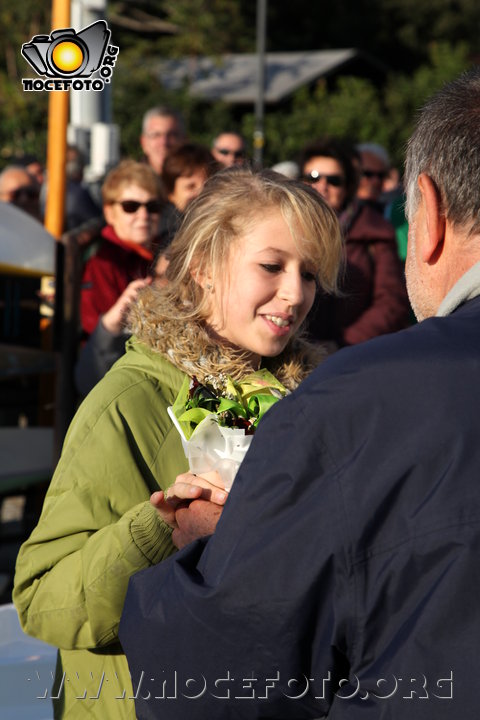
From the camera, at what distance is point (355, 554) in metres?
1.37

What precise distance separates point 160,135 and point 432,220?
582cm

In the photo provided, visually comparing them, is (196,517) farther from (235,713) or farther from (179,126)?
(179,126)

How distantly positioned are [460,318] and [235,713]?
0.66 m

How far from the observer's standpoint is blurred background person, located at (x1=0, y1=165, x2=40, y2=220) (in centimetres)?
726

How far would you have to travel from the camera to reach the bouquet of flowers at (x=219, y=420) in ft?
6.39

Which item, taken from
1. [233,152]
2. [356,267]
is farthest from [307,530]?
[233,152]

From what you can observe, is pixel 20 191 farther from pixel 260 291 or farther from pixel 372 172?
pixel 260 291

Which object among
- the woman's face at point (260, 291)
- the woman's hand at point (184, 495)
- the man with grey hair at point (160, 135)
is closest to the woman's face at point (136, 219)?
the man with grey hair at point (160, 135)

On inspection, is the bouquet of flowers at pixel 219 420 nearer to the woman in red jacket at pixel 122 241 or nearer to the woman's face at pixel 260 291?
the woman's face at pixel 260 291

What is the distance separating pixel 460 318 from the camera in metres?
1.45

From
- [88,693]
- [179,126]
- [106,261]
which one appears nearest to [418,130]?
[88,693]

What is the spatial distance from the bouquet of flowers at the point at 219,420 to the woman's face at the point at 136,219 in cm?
311

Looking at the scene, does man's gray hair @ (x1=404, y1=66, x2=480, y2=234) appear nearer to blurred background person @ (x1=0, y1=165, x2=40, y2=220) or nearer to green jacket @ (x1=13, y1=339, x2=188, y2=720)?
green jacket @ (x1=13, y1=339, x2=188, y2=720)

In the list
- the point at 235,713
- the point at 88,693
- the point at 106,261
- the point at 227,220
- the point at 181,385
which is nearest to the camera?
the point at 235,713
